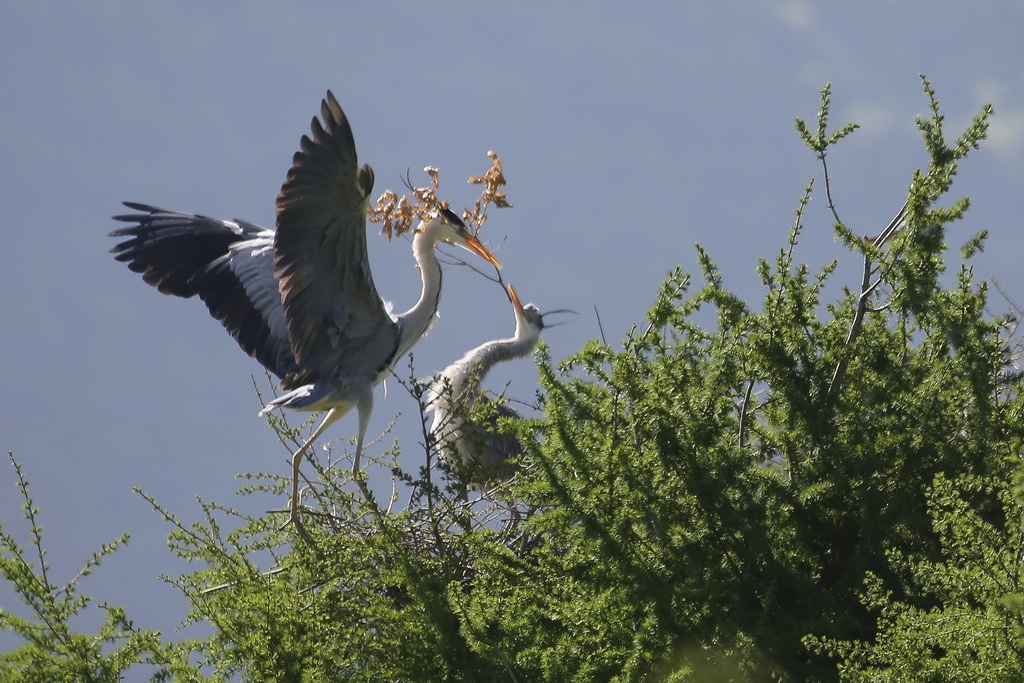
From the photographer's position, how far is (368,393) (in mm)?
5879

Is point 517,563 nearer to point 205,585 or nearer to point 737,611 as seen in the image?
point 737,611

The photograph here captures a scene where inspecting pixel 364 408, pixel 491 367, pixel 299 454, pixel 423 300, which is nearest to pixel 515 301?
pixel 491 367

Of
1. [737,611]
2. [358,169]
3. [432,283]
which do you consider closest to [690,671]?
[737,611]

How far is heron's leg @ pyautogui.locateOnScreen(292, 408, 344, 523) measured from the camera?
15.5 ft

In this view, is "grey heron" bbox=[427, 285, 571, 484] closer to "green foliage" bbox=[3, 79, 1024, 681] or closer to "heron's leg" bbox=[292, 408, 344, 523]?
"heron's leg" bbox=[292, 408, 344, 523]

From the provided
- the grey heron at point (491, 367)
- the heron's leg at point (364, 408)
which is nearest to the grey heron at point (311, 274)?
the heron's leg at point (364, 408)

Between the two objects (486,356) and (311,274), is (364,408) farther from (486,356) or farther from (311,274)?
(486,356)

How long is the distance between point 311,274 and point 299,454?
763 mm

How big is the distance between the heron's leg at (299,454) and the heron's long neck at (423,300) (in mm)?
428

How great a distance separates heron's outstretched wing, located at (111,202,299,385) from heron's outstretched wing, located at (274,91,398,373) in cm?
28

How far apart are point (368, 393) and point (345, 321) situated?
0.34 meters

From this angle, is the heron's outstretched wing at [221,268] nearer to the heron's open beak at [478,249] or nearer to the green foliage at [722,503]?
the heron's open beak at [478,249]

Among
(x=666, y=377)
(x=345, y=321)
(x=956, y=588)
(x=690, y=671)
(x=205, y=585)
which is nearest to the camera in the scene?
(x=956, y=588)

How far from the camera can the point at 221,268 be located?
6.32 m
